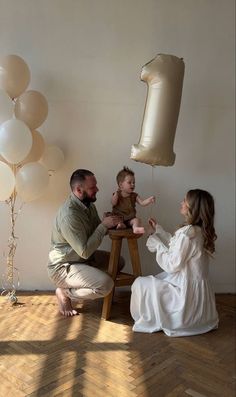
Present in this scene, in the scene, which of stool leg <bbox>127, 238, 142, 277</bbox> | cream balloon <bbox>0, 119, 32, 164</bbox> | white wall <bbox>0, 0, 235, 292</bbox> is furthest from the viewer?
white wall <bbox>0, 0, 235, 292</bbox>

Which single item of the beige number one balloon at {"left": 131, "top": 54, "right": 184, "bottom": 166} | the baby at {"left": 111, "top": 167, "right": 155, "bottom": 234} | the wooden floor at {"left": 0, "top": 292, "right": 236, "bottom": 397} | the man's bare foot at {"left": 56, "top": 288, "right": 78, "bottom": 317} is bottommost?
the wooden floor at {"left": 0, "top": 292, "right": 236, "bottom": 397}

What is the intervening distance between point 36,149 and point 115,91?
812 millimetres

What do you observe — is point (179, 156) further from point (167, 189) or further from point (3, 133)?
point (3, 133)

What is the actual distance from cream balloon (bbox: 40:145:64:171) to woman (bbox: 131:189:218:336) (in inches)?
39.2

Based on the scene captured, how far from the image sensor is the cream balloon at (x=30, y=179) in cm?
280

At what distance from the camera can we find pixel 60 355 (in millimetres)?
2402

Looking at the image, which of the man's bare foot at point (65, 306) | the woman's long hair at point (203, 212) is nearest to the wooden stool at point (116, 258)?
the man's bare foot at point (65, 306)

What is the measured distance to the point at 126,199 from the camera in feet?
10.1

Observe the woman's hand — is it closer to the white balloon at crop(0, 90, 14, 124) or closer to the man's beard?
the man's beard

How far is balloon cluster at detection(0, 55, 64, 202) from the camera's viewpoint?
8.80 ft

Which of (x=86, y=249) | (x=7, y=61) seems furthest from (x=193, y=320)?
(x=7, y=61)

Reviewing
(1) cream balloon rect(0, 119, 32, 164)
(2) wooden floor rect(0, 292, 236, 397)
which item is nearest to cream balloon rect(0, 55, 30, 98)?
(1) cream balloon rect(0, 119, 32, 164)

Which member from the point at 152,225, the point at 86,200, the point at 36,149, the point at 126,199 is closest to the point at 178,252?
the point at 152,225

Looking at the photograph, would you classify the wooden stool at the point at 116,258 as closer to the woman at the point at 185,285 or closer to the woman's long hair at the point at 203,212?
the woman at the point at 185,285
